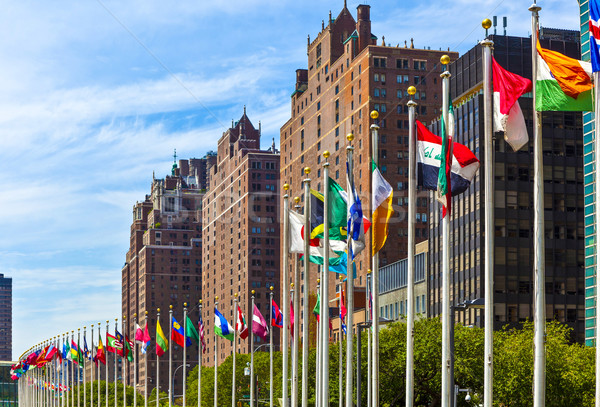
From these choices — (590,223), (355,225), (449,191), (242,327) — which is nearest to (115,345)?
(242,327)

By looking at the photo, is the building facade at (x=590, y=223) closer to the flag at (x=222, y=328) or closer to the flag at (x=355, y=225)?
the flag at (x=222, y=328)

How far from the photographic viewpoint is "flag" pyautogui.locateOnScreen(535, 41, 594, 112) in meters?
30.6

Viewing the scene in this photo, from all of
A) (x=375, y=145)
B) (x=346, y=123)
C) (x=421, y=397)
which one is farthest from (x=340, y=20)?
(x=375, y=145)

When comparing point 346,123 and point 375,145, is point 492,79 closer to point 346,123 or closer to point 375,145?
point 375,145

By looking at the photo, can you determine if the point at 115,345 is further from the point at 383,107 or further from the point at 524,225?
the point at 383,107

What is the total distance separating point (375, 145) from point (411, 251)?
17.6 feet

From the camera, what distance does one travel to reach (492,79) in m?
33.5

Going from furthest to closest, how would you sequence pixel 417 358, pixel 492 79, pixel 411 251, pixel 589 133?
pixel 589 133 < pixel 417 358 < pixel 411 251 < pixel 492 79

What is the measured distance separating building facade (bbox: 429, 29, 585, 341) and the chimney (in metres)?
47.5

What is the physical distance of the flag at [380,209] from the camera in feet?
133

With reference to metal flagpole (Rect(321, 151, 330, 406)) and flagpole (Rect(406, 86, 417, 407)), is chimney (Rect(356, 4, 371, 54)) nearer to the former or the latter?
metal flagpole (Rect(321, 151, 330, 406))

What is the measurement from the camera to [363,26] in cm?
18338

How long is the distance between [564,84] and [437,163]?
770 cm

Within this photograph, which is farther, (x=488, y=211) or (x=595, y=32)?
(x=488, y=211)
